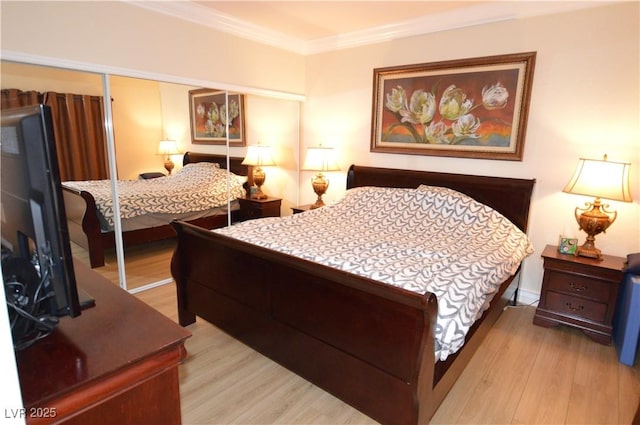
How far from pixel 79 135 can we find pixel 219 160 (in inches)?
48.7

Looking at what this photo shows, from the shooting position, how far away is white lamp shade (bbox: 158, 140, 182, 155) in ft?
10.6

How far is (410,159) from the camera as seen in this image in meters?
3.56

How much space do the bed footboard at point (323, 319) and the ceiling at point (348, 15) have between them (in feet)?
6.37

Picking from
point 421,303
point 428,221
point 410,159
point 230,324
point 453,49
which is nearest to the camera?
point 421,303

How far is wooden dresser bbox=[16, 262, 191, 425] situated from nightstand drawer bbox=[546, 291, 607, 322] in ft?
8.93

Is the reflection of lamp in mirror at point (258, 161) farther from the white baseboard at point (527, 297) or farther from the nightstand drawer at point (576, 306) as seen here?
the nightstand drawer at point (576, 306)

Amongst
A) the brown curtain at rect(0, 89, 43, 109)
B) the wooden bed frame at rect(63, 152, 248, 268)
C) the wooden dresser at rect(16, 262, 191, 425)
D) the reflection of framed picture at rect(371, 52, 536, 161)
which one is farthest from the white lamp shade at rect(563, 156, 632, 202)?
the brown curtain at rect(0, 89, 43, 109)

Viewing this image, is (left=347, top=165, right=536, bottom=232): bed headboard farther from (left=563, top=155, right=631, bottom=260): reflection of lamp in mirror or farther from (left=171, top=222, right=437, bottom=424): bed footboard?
(left=171, top=222, right=437, bottom=424): bed footboard

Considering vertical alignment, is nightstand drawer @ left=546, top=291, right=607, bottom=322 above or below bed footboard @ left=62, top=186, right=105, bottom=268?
below

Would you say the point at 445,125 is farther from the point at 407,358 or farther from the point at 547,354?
the point at 407,358

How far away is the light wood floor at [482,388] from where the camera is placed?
1835 millimetres

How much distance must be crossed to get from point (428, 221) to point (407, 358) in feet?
5.18

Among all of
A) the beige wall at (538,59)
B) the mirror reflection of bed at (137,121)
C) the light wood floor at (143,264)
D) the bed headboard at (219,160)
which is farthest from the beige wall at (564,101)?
the light wood floor at (143,264)

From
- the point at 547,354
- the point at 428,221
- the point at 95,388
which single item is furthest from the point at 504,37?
the point at 95,388
